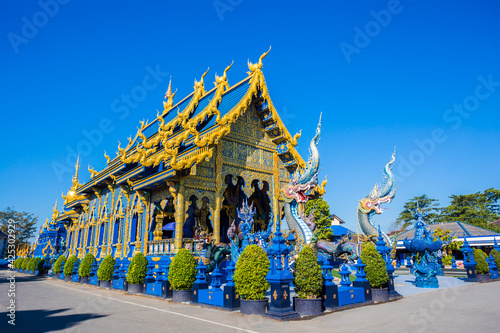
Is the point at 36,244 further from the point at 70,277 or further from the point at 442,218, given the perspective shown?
the point at 442,218

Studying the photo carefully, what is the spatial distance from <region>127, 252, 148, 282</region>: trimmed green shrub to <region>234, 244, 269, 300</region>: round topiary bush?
19.4 ft

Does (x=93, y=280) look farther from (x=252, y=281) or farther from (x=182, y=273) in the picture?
(x=252, y=281)

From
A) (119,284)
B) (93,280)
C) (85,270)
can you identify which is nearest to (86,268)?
(85,270)

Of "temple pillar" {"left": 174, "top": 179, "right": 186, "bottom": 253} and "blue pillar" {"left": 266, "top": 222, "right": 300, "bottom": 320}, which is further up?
"temple pillar" {"left": 174, "top": 179, "right": 186, "bottom": 253}

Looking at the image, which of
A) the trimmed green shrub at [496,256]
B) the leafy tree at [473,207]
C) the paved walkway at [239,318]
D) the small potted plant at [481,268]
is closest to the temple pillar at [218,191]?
the paved walkway at [239,318]

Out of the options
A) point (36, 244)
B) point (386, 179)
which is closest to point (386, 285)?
point (386, 179)


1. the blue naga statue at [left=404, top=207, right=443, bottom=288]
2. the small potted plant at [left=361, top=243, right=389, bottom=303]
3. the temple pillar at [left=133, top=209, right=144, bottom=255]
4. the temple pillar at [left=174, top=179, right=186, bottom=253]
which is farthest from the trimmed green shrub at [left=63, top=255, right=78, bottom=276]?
the blue naga statue at [left=404, top=207, right=443, bottom=288]

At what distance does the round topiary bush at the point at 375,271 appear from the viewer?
389 inches

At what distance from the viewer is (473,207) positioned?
5303 cm

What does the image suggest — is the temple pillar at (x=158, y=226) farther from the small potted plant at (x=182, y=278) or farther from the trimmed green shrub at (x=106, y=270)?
the small potted plant at (x=182, y=278)

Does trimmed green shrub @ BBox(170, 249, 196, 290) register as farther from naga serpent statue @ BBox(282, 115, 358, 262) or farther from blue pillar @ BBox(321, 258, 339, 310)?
naga serpent statue @ BBox(282, 115, 358, 262)

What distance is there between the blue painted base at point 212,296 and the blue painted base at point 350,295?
3.08 metres

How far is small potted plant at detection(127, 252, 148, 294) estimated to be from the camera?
12.7 m

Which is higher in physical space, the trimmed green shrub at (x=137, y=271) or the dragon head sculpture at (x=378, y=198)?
the dragon head sculpture at (x=378, y=198)
